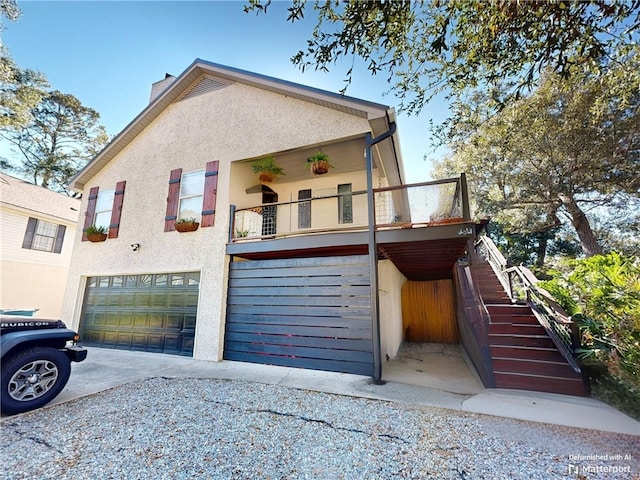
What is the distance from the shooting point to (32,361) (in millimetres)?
3727

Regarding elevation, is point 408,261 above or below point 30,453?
above

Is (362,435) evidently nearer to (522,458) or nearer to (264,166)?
(522,458)

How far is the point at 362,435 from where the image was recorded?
319 centimetres

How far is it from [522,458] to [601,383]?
9.20ft

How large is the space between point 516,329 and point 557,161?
8.50 metres

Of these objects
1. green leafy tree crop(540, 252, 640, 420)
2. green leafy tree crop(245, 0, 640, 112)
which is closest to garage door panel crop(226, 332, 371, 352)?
green leafy tree crop(540, 252, 640, 420)

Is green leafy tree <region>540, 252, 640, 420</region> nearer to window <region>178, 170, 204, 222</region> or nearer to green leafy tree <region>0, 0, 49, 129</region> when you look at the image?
window <region>178, 170, 204, 222</region>

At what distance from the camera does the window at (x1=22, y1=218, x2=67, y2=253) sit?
11.7 meters

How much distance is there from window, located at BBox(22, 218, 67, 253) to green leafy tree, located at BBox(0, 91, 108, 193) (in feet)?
28.9

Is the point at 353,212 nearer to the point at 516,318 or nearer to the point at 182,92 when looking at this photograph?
the point at 516,318

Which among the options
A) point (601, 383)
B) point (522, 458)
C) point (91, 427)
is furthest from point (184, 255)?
point (601, 383)

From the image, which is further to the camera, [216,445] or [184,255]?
[184,255]

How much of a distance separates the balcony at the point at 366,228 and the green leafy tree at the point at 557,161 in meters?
1.95

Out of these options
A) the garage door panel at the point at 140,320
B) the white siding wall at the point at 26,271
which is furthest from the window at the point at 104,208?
the white siding wall at the point at 26,271
